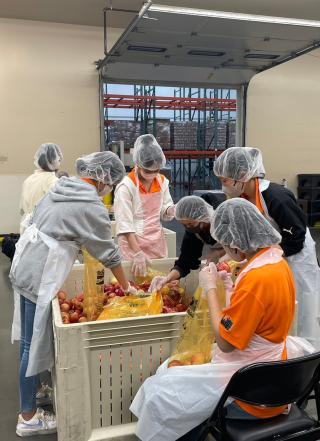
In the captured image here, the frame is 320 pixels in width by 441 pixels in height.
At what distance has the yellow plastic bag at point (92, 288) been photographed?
1.60m

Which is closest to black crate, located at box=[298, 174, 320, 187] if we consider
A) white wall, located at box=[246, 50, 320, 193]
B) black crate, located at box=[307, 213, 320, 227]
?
white wall, located at box=[246, 50, 320, 193]

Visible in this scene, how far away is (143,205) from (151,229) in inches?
5.9

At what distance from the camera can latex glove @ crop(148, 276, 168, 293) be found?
1.71 meters

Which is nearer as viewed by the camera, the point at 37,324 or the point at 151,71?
the point at 37,324

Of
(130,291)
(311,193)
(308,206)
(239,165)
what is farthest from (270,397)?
(311,193)

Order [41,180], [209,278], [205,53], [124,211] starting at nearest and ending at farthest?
[209,278] → [124,211] → [41,180] → [205,53]

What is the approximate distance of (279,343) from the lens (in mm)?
1111

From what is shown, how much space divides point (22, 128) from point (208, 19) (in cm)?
303

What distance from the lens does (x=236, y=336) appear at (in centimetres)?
104

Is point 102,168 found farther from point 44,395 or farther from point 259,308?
point 44,395

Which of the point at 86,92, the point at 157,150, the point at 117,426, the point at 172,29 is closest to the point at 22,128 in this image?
the point at 86,92

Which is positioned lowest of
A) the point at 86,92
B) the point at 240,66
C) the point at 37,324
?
the point at 37,324

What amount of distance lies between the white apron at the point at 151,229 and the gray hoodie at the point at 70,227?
68cm

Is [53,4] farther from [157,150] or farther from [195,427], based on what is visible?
[195,427]
